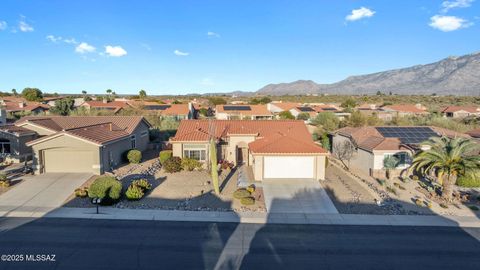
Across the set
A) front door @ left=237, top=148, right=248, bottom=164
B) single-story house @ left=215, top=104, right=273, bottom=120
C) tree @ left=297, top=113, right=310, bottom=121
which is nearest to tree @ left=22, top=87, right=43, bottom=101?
single-story house @ left=215, top=104, right=273, bottom=120

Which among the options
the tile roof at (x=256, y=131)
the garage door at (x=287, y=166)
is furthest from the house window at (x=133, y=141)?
the garage door at (x=287, y=166)

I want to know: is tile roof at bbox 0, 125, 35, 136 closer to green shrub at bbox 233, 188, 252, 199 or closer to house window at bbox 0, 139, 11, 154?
house window at bbox 0, 139, 11, 154

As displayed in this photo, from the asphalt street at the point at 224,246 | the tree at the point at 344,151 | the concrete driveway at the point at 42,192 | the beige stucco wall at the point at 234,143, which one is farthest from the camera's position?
the tree at the point at 344,151

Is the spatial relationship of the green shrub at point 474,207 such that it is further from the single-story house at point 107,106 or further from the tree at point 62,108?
the single-story house at point 107,106

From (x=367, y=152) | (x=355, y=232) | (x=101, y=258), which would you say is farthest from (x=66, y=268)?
(x=367, y=152)

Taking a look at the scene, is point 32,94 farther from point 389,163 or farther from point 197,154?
point 389,163

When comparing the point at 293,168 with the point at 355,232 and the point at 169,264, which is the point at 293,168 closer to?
the point at 355,232
